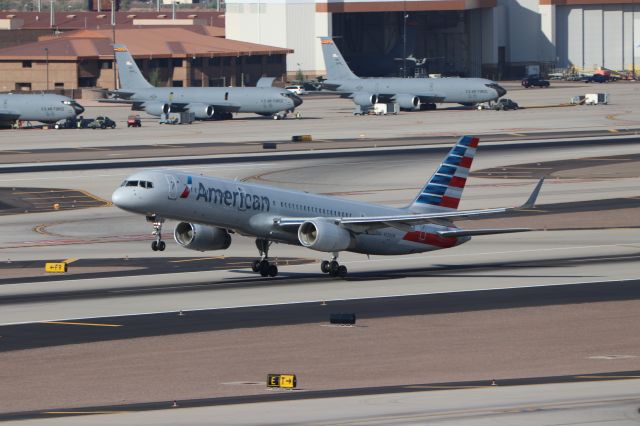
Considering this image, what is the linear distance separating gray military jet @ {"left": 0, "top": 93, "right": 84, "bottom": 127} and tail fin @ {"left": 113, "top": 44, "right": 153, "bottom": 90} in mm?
11839

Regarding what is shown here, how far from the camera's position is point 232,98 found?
17938 centimetres

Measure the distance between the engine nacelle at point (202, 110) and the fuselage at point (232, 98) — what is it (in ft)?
4.41

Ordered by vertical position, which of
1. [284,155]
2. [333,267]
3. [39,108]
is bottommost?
[333,267]

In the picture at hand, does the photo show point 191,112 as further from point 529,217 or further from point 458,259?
point 458,259

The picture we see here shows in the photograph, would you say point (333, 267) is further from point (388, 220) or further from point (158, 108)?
point (158, 108)

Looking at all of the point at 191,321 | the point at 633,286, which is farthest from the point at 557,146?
the point at 191,321

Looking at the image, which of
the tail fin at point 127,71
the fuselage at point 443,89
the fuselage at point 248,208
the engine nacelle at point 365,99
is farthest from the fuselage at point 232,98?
the fuselage at point 248,208

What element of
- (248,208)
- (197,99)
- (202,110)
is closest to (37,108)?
(202,110)

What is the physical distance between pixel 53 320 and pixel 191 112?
126 m

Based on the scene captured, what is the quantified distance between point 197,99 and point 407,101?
30644mm

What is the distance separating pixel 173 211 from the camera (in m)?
59.0

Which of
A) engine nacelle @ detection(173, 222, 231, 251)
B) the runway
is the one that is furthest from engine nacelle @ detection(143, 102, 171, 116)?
engine nacelle @ detection(173, 222, 231, 251)

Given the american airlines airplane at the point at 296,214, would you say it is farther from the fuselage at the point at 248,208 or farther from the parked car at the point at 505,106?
the parked car at the point at 505,106

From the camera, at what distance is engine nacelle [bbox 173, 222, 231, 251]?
6153 cm
